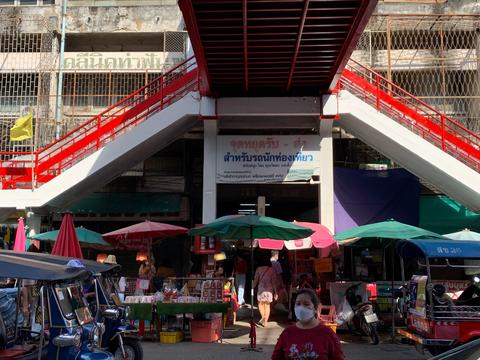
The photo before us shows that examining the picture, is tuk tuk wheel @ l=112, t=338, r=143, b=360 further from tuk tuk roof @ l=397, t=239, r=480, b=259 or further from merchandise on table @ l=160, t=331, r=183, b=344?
tuk tuk roof @ l=397, t=239, r=480, b=259

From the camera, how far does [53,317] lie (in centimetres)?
553

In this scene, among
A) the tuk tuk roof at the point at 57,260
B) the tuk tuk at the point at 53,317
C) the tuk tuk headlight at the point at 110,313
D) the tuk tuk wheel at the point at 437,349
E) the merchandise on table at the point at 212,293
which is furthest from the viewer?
the merchandise on table at the point at 212,293

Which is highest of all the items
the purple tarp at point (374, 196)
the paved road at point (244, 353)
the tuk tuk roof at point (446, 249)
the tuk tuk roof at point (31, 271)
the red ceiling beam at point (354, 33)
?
the red ceiling beam at point (354, 33)

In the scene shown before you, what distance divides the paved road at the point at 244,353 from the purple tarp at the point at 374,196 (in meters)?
4.40

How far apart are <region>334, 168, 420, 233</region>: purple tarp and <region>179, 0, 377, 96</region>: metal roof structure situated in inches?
132

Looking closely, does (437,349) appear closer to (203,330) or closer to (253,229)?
(253,229)

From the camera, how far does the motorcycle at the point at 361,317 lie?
11.3 metres

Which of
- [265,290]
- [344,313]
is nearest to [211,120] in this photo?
[265,290]

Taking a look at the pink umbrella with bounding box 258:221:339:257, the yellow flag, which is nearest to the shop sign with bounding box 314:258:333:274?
the pink umbrella with bounding box 258:221:339:257

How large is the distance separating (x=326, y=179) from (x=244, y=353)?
6155 mm

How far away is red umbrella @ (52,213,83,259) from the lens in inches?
432

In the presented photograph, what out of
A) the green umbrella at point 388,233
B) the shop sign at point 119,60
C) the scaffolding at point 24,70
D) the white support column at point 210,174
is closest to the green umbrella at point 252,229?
the green umbrella at point 388,233

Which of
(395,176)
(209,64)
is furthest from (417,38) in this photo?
(209,64)

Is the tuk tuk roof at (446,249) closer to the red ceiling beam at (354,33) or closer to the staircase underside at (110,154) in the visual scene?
the red ceiling beam at (354,33)
